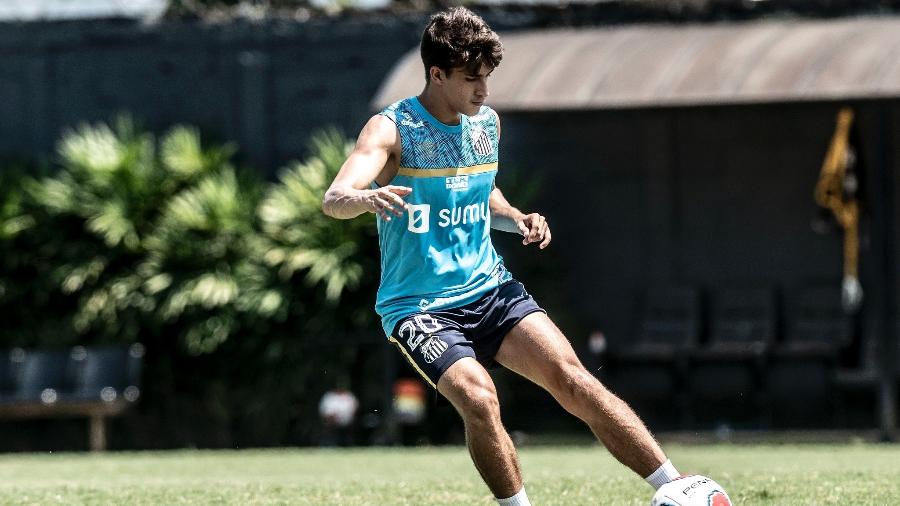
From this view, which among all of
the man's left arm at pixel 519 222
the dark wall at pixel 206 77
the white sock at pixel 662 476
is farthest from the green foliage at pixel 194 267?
the white sock at pixel 662 476

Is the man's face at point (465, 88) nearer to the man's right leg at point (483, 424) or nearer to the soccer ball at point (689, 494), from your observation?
the man's right leg at point (483, 424)

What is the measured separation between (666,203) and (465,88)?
11102 millimetres

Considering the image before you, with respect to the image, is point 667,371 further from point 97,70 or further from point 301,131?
point 97,70

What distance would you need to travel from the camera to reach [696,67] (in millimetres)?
15984

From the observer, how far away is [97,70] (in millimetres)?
18984

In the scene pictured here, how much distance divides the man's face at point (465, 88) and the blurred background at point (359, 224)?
28.9ft

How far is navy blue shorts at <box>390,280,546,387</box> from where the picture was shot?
6.94 meters

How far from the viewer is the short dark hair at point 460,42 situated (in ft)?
23.0

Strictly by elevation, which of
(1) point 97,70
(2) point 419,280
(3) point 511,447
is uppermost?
(1) point 97,70

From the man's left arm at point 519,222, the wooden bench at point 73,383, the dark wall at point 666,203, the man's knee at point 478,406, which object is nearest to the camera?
the man's knee at point 478,406

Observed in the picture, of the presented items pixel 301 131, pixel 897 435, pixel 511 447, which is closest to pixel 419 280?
pixel 511 447

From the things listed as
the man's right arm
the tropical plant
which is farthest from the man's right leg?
the tropical plant

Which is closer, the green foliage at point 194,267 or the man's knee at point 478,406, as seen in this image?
the man's knee at point 478,406

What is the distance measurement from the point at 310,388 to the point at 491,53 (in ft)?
36.0
